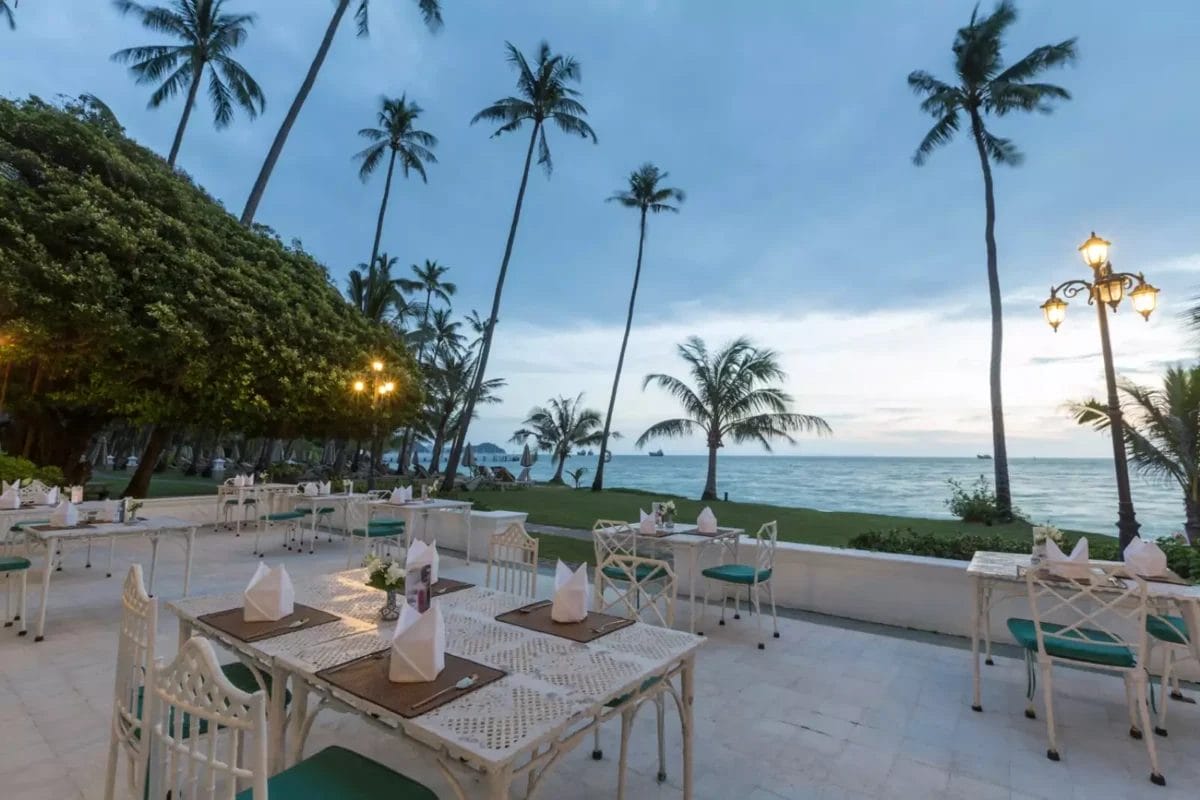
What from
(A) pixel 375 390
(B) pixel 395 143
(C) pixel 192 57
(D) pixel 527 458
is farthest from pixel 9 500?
(D) pixel 527 458

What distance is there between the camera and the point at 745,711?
115 inches

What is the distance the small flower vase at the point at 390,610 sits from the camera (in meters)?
2.09

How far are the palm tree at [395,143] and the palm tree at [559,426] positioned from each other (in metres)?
12.2

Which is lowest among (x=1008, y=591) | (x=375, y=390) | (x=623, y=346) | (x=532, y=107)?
(x=1008, y=591)

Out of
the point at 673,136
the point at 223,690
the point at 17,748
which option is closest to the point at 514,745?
the point at 223,690

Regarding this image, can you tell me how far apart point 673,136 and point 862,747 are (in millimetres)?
16460

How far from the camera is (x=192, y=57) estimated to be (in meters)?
13.5

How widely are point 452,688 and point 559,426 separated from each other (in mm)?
25301

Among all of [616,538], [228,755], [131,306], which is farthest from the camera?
[131,306]

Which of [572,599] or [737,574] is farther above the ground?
[572,599]

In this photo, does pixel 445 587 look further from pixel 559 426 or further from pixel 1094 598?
pixel 559 426

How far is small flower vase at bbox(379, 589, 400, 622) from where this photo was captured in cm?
209

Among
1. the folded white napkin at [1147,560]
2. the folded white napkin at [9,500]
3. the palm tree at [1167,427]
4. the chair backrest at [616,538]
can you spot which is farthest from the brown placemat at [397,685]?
the palm tree at [1167,427]

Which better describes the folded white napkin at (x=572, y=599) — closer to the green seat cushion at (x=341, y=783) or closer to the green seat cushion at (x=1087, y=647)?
the green seat cushion at (x=341, y=783)
